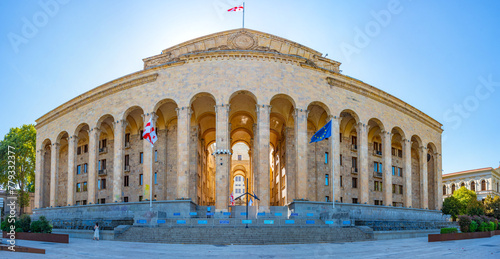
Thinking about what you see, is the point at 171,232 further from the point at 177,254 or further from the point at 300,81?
the point at 300,81

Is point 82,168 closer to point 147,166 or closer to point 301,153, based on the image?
point 147,166

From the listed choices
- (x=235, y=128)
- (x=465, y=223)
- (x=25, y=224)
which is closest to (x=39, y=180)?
(x=235, y=128)

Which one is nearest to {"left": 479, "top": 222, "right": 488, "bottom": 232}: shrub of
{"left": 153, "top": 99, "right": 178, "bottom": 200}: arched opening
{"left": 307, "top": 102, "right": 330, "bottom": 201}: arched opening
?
{"left": 307, "top": 102, "right": 330, "bottom": 201}: arched opening

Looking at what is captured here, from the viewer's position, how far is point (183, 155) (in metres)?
36.1

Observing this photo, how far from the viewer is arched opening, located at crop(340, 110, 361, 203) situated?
147 feet

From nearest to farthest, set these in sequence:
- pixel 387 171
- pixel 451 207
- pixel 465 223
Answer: pixel 465 223, pixel 387 171, pixel 451 207

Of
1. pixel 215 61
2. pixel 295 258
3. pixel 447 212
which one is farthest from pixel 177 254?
pixel 447 212

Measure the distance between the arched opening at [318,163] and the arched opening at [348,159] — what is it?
2.07 m

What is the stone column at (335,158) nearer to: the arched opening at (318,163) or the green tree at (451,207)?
the arched opening at (318,163)

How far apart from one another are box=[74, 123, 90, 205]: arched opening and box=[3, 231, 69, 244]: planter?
70.4 ft

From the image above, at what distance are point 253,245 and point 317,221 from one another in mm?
8523

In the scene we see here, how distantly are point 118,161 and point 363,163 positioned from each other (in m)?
22.8

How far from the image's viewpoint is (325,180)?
43.4 metres

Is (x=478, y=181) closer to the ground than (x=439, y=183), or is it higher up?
closer to the ground
